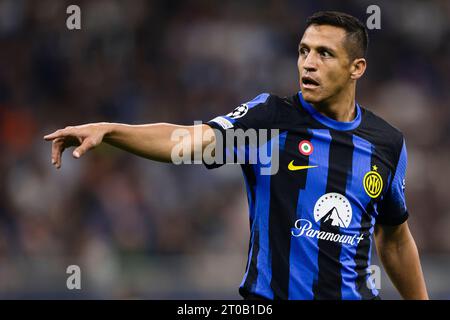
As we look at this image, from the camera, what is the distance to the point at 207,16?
Answer: 13.1m

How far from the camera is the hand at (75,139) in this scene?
3521mm

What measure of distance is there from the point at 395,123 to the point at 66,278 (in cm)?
531

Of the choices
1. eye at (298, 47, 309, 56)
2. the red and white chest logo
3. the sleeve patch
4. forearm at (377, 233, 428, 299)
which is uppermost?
eye at (298, 47, 309, 56)

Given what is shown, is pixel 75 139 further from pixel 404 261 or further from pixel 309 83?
pixel 404 261

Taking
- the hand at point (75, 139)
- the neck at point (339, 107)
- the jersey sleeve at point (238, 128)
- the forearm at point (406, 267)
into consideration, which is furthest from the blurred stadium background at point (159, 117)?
the hand at point (75, 139)

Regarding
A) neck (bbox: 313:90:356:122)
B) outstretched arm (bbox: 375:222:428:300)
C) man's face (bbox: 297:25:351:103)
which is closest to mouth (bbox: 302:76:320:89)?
man's face (bbox: 297:25:351:103)

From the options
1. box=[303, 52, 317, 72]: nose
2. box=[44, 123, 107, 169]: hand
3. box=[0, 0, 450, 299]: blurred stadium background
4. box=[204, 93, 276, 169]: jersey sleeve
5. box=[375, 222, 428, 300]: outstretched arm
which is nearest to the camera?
box=[44, 123, 107, 169]: hand

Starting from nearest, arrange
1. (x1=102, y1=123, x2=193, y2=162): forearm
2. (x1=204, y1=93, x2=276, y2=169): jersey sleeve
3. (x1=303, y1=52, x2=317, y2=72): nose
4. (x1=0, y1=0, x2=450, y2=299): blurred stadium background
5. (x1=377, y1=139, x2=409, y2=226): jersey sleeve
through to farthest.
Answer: (x1=102, y1=123, x2=193, y2=162): forearm
(x1=204, y1=93, x2=276, y2=169): jersey sleeve
(x1=303, y1=52, x2=317, y2=72): nose
(x1=377, y1=139, x2=409, y2=226): jersey sleeve
(x1=0, y1=0, x2=450, y2=299): blurred stadium background

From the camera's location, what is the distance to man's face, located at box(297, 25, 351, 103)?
436 cm

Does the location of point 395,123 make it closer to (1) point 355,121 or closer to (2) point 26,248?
(2) point 26,248

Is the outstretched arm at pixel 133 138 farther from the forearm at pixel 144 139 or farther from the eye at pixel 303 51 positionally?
the eye at pixel 303 51

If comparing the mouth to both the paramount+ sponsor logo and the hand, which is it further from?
the hand

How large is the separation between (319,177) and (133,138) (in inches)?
40.1

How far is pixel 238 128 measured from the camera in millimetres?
4184
